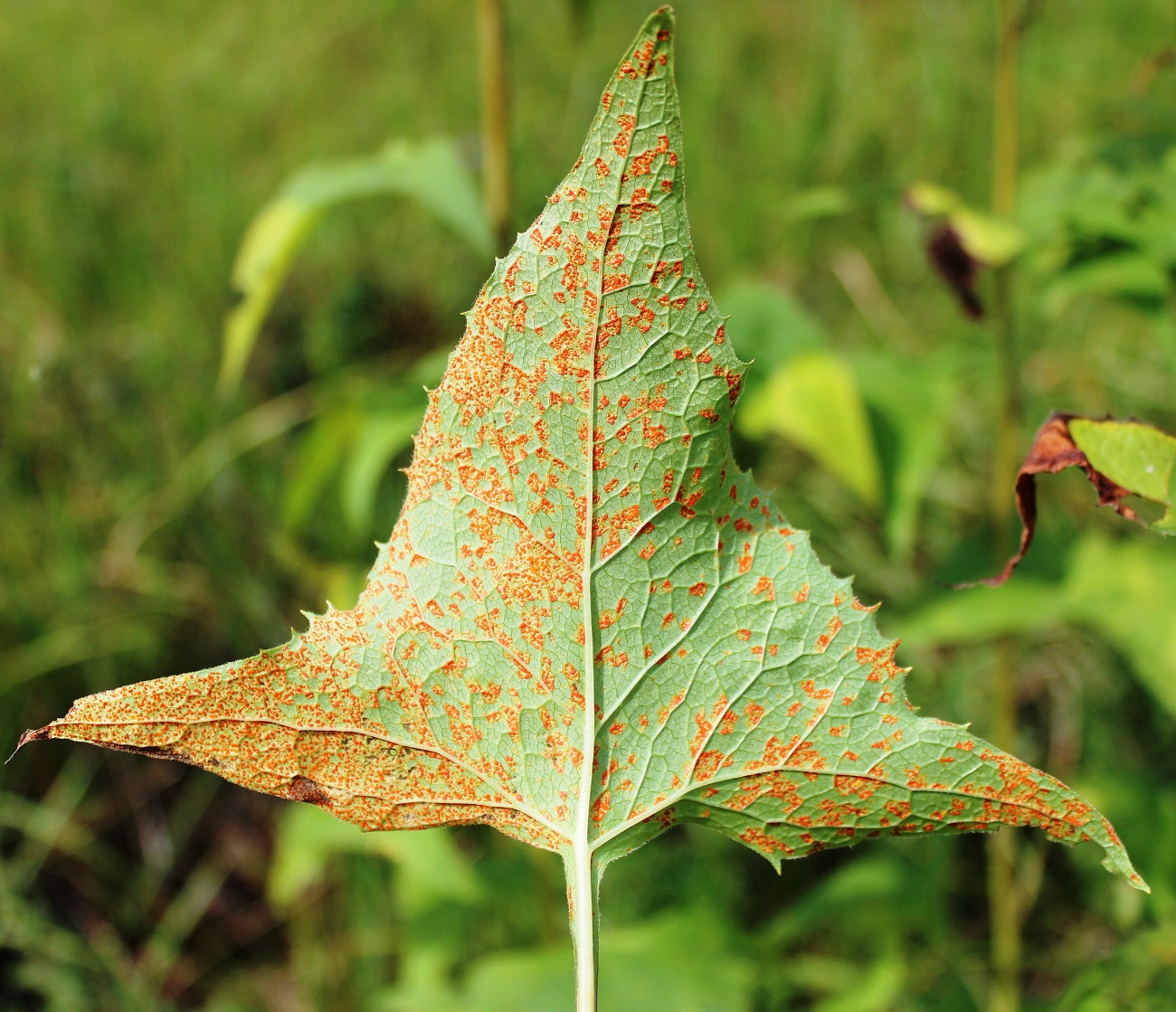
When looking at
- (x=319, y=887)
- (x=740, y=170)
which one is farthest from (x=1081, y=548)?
(x=740, y=170)

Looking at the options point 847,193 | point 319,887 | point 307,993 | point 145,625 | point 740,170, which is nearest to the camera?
point 847,193

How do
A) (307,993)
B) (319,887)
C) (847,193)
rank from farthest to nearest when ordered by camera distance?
(319,887), (307,993), (847,193)

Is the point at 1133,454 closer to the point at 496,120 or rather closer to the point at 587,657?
the point at 587,657

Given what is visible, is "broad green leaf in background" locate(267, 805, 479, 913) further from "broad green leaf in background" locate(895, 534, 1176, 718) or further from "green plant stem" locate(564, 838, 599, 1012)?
"green plant stem" locate(564, 838, 599, 1012)

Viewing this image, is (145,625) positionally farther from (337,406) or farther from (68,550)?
(337,406)

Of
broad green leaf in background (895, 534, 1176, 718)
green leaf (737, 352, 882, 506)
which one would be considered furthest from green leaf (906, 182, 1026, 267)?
broad green leaf in background (895, 534, 1176, 718)

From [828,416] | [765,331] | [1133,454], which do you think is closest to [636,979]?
[828,416]

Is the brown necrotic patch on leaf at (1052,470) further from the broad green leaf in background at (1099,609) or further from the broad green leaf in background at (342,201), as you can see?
the broad green leaf in background at (342,201)
